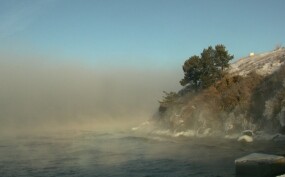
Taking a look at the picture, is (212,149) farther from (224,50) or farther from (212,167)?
(224,50)

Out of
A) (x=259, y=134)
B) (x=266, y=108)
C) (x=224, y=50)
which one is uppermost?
(x=224, y=50)

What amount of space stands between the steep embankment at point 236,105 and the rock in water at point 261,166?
115 ft

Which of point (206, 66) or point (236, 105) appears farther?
point (206, 66)

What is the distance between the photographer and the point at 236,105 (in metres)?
93.5

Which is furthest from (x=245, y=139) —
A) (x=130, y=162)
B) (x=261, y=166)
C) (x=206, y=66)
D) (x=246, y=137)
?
(x=206, y=66)

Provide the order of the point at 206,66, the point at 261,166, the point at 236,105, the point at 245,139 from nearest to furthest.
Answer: the point at 261,166 → the point at 245,139 → the point at 236,105 → the point at 206,66

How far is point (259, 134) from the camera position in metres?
78.6

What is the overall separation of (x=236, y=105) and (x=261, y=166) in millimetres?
54803

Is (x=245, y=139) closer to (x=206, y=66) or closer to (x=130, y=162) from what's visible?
(x=130, y=162)

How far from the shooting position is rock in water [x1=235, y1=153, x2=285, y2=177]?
3872 cm

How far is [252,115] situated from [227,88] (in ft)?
61.1

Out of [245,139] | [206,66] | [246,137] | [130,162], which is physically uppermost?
[206,66]

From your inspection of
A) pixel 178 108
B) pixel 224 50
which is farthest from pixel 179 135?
pixel 224 50

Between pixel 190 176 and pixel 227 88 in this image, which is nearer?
pixel 190 176
